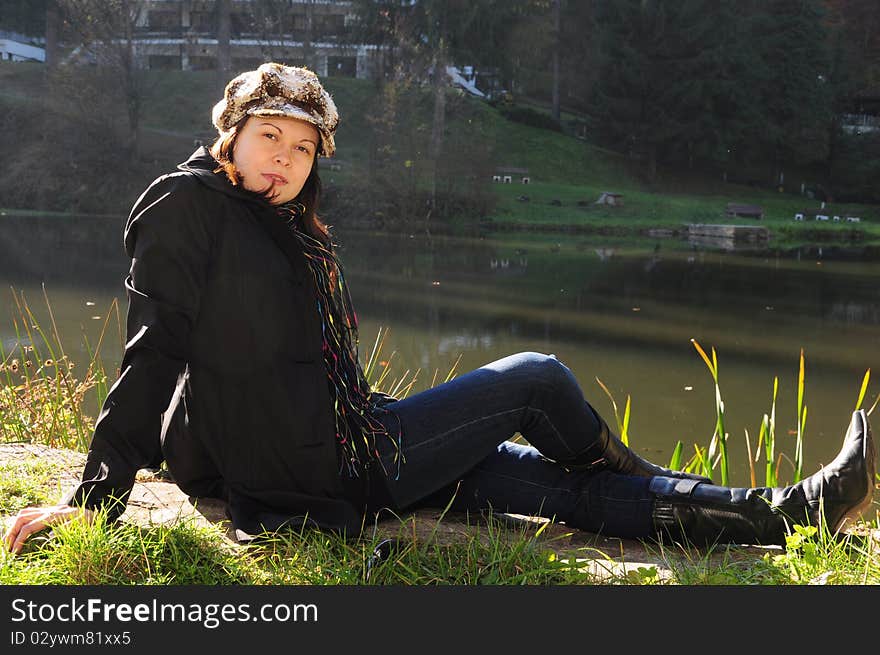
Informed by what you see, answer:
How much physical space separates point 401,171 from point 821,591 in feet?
66.0

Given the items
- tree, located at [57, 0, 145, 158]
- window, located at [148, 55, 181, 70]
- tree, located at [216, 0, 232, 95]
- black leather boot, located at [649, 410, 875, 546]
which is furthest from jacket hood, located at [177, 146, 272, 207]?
window, located at [148, 55, 181, 70]

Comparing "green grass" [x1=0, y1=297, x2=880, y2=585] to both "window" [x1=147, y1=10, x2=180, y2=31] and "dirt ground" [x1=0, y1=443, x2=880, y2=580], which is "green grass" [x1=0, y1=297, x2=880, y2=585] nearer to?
"dirt ground" [x1=0, y1=443, x2=880, y2=580]

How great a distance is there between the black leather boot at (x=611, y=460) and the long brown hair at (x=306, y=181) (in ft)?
2.53

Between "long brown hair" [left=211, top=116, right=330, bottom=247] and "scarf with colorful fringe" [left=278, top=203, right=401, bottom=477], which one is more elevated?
"long brown hair" [left=211, top=116, right=330, bottom=247]

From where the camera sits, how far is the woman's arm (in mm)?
1971

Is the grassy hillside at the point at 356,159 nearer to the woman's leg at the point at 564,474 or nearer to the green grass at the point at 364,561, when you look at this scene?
the woman's leg at the point at 564,474

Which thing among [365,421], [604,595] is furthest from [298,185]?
[604,595]

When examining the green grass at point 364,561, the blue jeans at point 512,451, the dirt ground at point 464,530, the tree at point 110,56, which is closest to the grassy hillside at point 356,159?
the tree at point 110,56

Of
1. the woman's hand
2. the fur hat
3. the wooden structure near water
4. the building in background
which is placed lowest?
the wooden structure near water

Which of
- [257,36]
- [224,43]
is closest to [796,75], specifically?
[257,36]

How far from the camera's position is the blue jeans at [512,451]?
233cm

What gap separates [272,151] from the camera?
215cm

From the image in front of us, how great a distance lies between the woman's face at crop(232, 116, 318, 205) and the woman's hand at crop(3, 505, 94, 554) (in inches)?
28.8

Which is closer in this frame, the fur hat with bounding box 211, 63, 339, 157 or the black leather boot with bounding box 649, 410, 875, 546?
the fur hat with bounding box 211, 63, 339, 157
